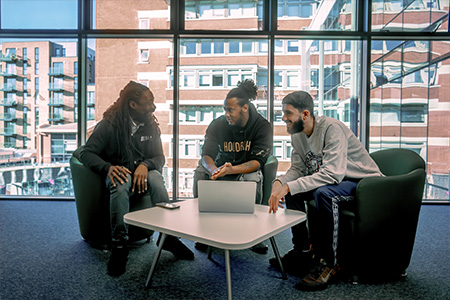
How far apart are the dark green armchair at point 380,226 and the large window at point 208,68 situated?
179cm

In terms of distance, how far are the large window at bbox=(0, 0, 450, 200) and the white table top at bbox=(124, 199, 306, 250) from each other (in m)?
1.90

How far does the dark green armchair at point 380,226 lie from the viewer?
147cm

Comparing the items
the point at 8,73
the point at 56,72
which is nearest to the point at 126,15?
the point at 56,72

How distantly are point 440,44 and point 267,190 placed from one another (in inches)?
115

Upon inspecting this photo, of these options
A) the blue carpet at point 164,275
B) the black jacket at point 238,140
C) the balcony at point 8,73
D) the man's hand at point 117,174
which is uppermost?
the balcony at point 8,73

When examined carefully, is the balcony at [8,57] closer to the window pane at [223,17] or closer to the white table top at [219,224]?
the window pane at [223,17]

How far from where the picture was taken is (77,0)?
3354 millimetres

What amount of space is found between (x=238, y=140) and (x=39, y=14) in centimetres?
287

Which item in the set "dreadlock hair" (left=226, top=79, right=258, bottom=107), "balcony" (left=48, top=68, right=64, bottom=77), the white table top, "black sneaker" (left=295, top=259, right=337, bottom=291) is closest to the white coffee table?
the white table top

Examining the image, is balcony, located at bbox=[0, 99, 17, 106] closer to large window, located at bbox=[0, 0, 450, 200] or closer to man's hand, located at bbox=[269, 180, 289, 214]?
large window, located at bbox=[0, 0, 450, 200]

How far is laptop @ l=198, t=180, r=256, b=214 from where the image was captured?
1418 mm

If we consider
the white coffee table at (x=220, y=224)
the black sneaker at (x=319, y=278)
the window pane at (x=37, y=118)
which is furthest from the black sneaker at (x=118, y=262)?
the window pane at (x=37, y=118)

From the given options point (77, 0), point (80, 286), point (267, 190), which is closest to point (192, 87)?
point (77, 0)

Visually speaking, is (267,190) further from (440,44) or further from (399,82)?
(440,44)
